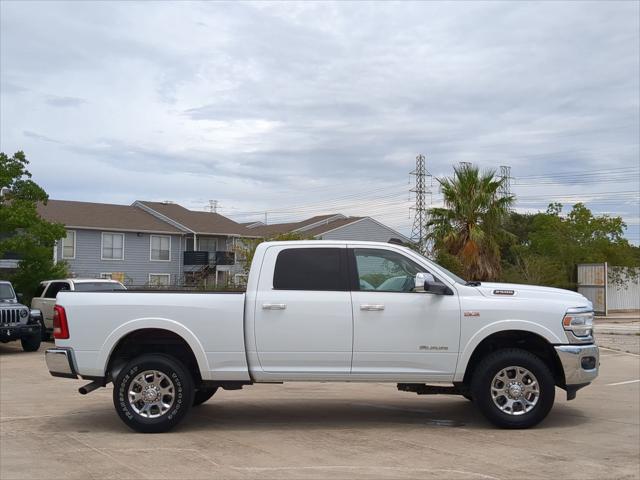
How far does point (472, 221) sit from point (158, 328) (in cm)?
2038

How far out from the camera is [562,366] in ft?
27.7

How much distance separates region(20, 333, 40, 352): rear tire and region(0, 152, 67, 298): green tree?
557cm

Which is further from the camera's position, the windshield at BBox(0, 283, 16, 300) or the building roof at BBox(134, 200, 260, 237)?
the building roof at BBox(134, 200, 260, 237)

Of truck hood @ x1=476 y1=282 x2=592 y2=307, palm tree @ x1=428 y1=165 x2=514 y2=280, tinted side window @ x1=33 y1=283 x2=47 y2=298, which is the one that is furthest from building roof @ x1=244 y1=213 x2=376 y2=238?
truck hood @ x1=476 y1=282 x2=592 y2=307

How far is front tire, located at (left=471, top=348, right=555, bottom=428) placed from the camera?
838 cm

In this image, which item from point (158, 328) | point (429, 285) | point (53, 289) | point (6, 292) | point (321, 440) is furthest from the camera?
point (53, 289)

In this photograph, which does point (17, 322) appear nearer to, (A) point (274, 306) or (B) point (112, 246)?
(A) point (274, 306)

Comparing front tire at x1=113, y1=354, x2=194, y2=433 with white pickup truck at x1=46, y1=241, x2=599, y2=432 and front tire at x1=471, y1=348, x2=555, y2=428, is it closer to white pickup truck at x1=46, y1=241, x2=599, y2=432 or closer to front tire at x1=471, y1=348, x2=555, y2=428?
white pickup truck at x1=46, y1=241, x2=599, y2=432

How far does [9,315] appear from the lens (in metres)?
19.0

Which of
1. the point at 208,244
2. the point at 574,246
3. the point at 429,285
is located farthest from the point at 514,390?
the point at 208,244

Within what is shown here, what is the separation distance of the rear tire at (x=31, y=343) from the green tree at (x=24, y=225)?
219 inches

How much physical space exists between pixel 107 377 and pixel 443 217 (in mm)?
20875

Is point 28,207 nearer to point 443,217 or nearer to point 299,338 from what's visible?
point 443,217

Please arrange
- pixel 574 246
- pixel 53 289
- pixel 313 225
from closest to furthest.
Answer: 1. pixel 53 289
2. pixel 574 246
3. pixel 313 225
